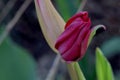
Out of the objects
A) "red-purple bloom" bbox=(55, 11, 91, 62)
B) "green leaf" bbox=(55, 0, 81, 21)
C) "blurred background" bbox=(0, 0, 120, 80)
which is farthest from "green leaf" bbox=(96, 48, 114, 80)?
"blurred background" bbox=(0, 0, 120, 80)

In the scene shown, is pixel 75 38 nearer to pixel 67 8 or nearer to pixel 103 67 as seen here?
pixel 103 67

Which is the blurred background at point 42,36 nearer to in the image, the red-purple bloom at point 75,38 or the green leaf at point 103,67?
the green leaf at point 103,67

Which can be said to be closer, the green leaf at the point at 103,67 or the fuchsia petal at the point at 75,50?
the fuchsia petal at the point at 75,50

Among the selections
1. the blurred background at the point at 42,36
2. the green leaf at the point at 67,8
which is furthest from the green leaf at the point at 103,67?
the blurred background at the point at 42,36

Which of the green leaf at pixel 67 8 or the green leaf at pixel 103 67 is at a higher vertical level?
the green leaf at pixel 67 8

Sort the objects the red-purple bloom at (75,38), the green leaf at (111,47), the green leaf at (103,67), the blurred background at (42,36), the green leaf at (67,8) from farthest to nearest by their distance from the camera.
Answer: the blurred background at (42,36), the green leaf at (111,47), the green leaf at (67,8), the green leaf at (103,67), the red-purple bloom at (75,38)

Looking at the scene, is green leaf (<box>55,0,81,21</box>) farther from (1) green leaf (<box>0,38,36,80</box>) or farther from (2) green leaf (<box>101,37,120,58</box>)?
(2) green leaf (<box>101,37,120,58</box>)

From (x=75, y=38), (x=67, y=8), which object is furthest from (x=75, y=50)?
(x=67, y=8)
